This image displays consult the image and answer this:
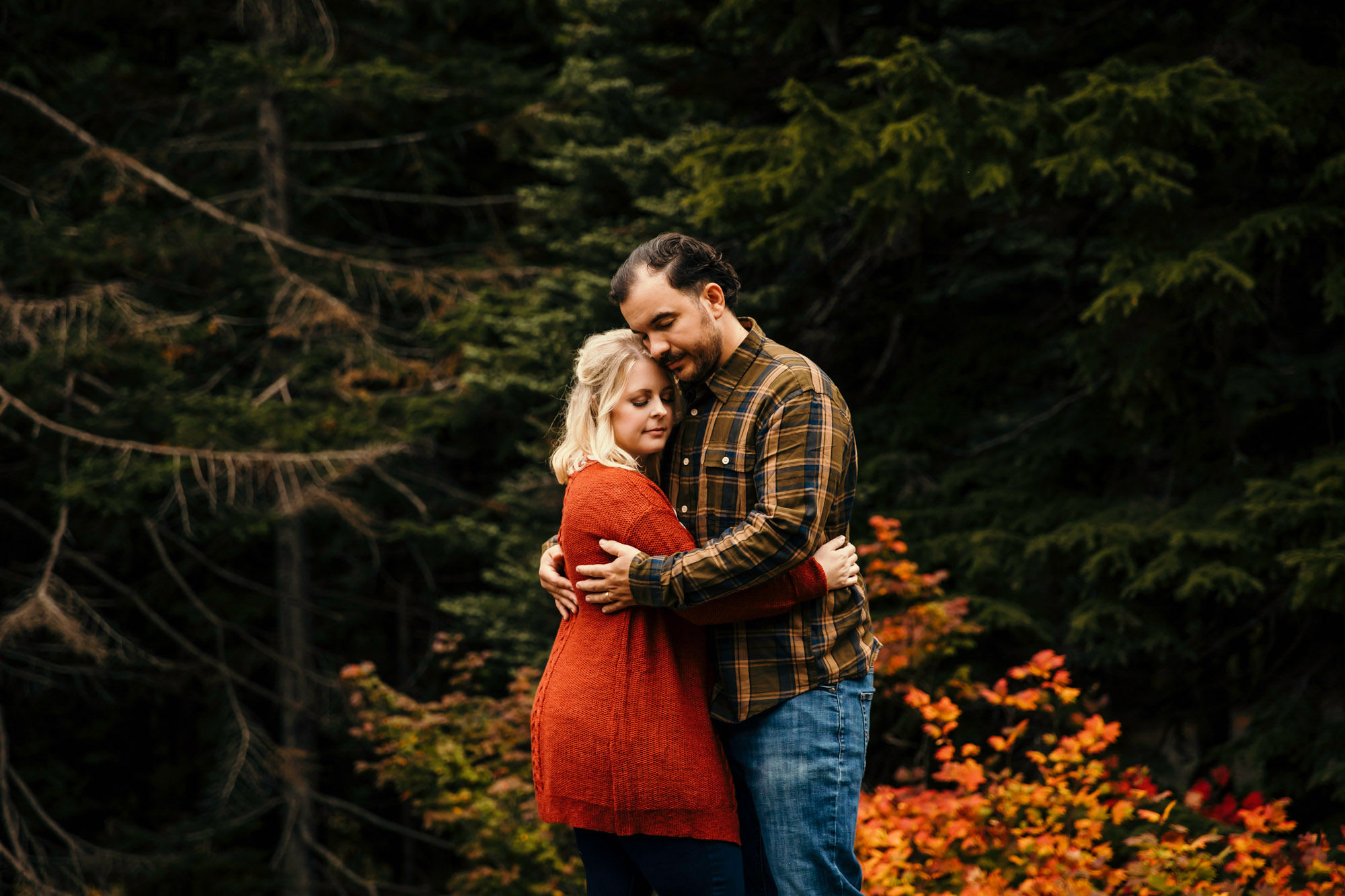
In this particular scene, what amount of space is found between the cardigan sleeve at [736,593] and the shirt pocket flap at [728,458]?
156 mm

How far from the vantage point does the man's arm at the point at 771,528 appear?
1.98m

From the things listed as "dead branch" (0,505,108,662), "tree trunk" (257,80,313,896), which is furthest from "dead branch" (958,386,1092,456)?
"tree trunk" (257,80,313,896)

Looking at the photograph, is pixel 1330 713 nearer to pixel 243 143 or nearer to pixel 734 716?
pixel 734 716

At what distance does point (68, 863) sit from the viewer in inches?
311

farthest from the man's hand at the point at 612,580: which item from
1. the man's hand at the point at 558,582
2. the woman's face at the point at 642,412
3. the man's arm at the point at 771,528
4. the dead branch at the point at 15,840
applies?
the dead branch at the point at 15,840

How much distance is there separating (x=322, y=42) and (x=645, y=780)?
30.5 ft

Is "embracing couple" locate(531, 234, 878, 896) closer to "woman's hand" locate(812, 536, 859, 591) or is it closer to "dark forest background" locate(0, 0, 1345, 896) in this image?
"woman's hand" locate(812, 536, 859, 591)

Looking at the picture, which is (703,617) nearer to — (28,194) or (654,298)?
(654,298)

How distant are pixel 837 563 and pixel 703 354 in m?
0.51

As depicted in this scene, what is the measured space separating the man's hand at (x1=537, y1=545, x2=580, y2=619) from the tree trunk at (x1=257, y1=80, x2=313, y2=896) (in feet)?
23.8

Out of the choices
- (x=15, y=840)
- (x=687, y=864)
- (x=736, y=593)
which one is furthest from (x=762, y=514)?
(x=15, y=840)

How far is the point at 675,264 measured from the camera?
7.16 feet

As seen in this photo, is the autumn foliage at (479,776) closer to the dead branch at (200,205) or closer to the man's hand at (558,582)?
the dead branch at (200,205)

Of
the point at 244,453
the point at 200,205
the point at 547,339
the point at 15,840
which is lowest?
the point at 15,840
